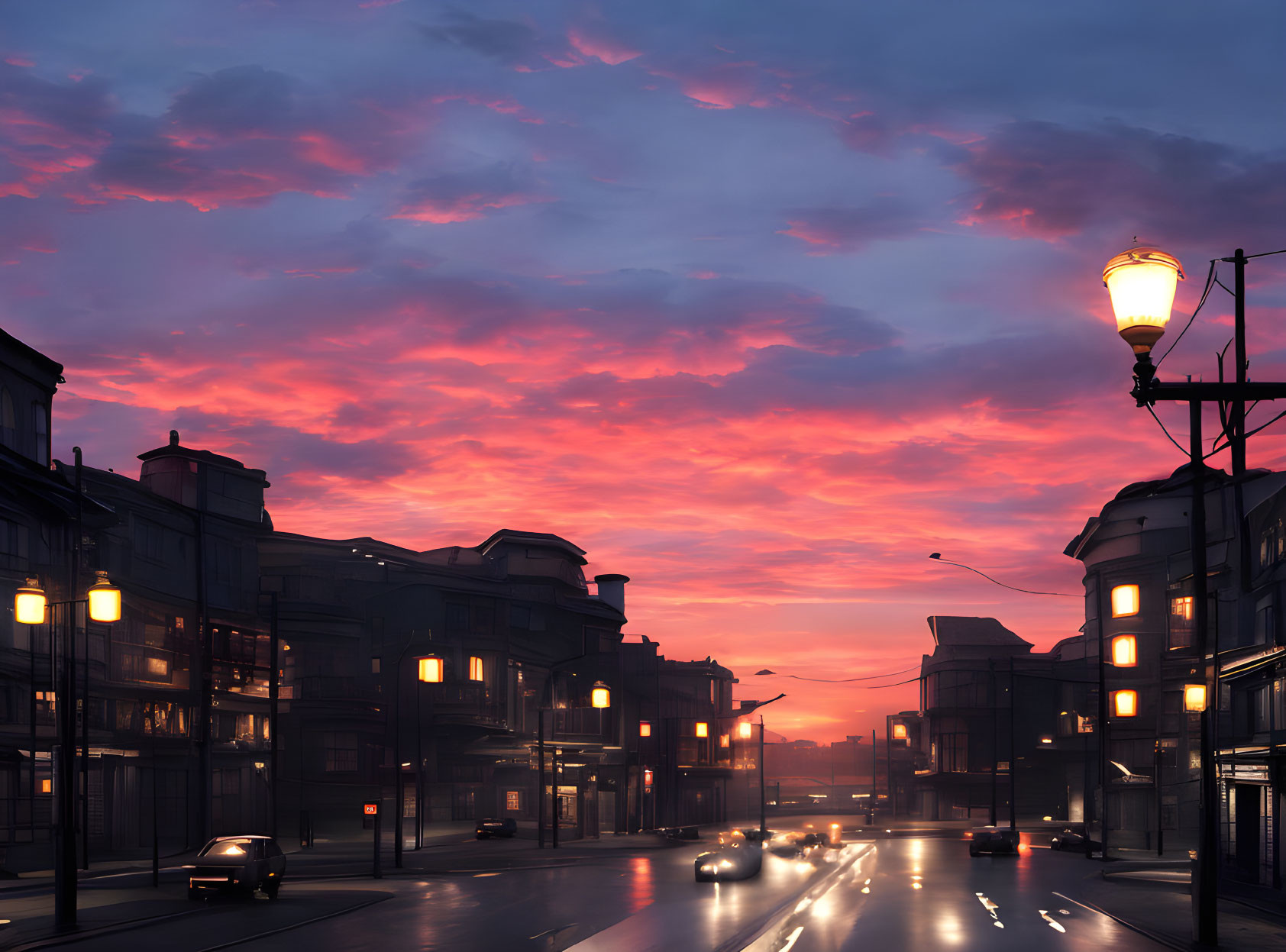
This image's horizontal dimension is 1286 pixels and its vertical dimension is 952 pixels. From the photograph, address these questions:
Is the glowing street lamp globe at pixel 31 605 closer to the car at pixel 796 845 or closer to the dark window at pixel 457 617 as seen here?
the car at pixel 796 845

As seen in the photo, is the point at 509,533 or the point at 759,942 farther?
the point at 509,533

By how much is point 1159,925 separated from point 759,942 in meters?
9.90

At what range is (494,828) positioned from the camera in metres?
75.8

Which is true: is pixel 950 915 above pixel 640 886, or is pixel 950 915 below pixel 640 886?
above

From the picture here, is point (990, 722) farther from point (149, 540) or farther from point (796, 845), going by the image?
point (149, 540)

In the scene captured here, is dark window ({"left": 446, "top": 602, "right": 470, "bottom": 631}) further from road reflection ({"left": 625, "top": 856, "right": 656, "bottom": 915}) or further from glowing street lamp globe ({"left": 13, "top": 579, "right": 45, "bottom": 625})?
glowing street lamp globe ({"left": 13, "top": 579, "right": 45, "bottom": 625})

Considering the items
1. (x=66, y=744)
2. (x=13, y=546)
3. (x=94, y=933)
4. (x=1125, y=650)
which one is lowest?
(x=94, y=933)

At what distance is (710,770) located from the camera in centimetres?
11919

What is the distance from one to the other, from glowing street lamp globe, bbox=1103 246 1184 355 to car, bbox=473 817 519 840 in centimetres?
6873

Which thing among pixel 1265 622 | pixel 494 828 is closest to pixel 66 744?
pixel 1265 622

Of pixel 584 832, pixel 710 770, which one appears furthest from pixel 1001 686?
pixel 584 832

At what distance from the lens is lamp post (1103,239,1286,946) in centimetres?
1142

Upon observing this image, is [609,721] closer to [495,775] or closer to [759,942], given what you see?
[495,775]

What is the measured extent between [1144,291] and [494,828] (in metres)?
69.0
